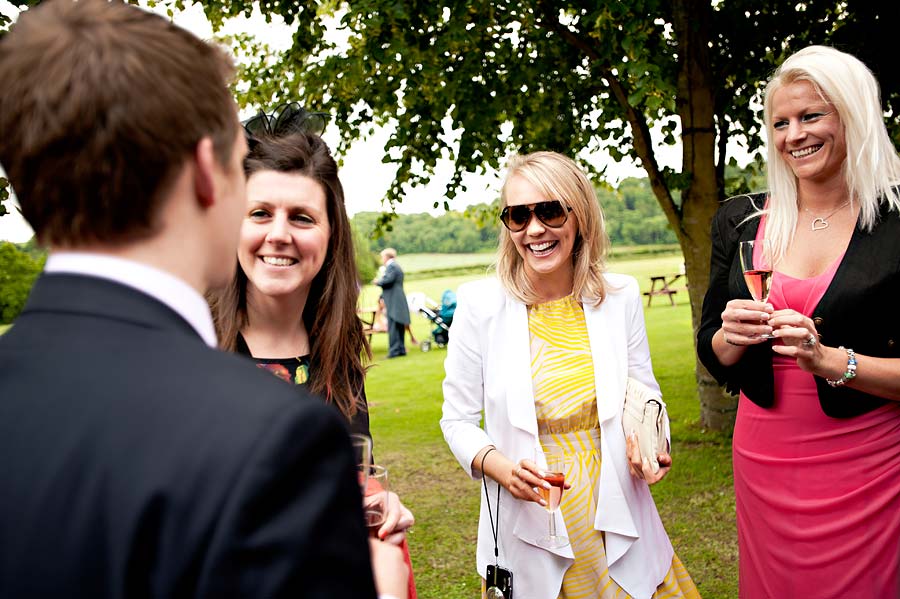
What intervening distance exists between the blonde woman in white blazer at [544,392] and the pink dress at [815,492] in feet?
1.26

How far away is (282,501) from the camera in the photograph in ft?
3.23

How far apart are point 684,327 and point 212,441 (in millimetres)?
21679

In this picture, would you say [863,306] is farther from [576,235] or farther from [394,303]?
[394,303]

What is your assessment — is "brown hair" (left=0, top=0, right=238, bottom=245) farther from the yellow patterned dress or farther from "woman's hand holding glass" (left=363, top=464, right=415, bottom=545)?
the yellow patterned dress

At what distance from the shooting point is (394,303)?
19516 millimetres

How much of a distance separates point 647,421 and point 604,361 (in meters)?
0.28

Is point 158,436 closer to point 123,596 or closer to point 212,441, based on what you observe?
point 212,441

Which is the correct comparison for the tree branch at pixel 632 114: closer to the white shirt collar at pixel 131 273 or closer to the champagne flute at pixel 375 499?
the champagne flute at pixel 375 499

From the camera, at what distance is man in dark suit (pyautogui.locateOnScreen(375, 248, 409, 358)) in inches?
768

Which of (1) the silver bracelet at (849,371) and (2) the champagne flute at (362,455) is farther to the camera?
(1) the silver bracelet at (849,371)

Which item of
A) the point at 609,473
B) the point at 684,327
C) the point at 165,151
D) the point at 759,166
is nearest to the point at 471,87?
the point at 759,166

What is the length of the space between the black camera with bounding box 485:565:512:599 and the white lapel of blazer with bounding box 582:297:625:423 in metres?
0.68

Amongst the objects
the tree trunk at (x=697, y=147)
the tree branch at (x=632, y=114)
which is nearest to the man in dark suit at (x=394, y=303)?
the tree branch at (x=632, y=114)

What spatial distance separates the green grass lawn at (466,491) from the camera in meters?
5.72
